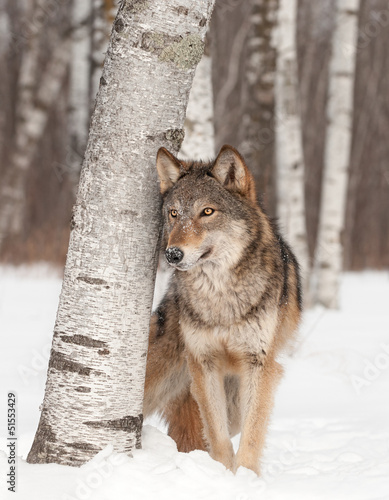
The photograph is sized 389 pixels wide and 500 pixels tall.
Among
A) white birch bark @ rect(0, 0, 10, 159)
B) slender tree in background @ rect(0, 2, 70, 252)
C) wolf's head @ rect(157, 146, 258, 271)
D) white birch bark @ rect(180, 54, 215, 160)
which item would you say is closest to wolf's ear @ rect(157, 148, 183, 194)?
wolf's head @ rect(157, 146, 258, 271)

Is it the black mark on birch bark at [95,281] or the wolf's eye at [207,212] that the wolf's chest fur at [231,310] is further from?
the black mark on birch bark at [95,281]

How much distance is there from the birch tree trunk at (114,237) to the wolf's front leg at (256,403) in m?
0.79

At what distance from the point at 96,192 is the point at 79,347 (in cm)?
77

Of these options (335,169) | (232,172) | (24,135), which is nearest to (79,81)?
(24,135)

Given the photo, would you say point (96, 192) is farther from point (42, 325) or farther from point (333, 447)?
point (42, 325)

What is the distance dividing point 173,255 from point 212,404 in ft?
3.62

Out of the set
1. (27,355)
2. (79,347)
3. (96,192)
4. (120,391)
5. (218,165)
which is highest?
(218,165)

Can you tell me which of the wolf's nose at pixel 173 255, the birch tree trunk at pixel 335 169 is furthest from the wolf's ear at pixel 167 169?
the birch tree trunk at pixel 335 169

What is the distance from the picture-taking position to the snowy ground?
2896mm

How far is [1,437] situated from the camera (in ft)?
12.8

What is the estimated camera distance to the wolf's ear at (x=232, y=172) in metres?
3.49

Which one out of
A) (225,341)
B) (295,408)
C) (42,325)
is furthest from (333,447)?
(42,325)

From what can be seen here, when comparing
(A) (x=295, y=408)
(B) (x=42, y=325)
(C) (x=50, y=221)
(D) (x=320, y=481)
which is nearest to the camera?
(D) (x=320, y=481)

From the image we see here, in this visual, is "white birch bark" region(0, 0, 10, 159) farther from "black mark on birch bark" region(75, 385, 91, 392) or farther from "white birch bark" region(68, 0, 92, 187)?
"black mark on birch bark" region(75, 385, 91, 392)
